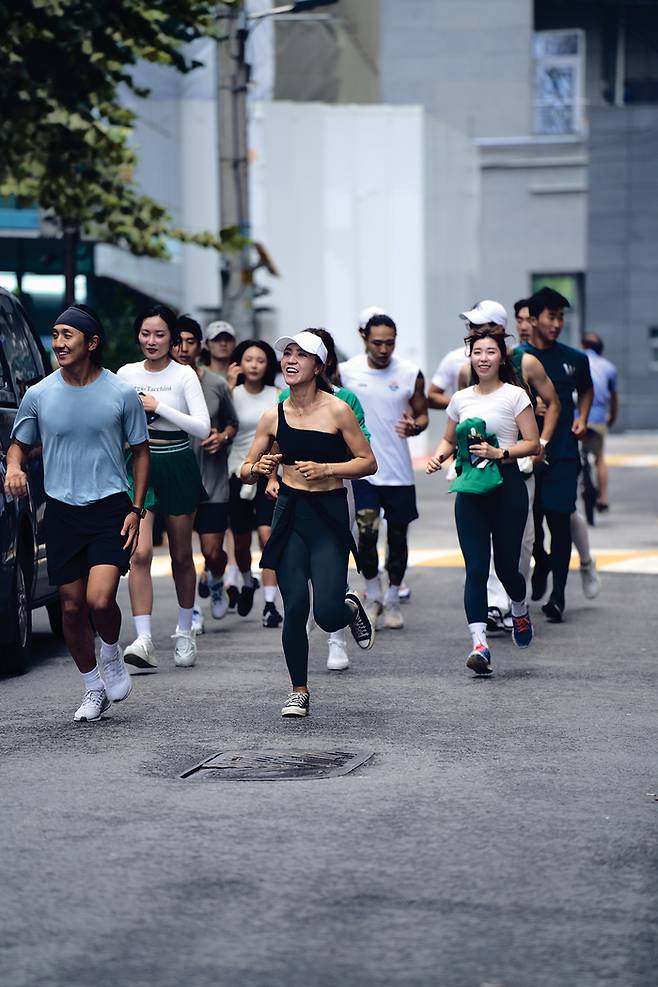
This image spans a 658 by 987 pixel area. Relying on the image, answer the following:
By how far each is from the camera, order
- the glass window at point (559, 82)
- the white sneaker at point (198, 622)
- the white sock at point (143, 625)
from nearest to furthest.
Answer: the white sock at point (143, 625)
the white sneaker at point (198, 622)
the glass window at point (559, 82)

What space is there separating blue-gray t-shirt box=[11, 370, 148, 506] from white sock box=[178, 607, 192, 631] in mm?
1930

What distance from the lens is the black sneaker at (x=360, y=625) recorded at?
29.3ft

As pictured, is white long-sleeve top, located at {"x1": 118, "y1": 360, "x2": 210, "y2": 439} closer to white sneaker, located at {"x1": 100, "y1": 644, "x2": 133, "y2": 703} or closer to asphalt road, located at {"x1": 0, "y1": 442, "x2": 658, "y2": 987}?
asphalt road, located at {"x1": 0, "y1": 442, "x2": 658, "y2": 987}

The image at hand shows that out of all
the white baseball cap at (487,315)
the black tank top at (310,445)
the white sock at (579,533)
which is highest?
the white baseball cap at (487,315)

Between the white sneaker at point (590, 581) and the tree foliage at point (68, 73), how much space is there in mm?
5349

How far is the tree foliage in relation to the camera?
574 inches

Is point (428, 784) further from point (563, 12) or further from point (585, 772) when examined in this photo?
point (563, 12)

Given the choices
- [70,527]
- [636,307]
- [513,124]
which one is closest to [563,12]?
[513,124]

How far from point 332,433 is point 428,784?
87.0 inches

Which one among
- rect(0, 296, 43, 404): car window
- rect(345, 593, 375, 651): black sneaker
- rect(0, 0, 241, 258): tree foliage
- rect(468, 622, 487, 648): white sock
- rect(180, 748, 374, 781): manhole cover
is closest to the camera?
rect(180, 748, 374, 781): manhole cover

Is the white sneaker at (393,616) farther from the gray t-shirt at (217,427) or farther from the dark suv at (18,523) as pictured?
the dark suv at (18,523)

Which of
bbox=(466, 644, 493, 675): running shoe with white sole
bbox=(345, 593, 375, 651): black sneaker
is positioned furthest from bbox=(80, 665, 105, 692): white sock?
bbox=(466, 644, 493, 675): running shoe with white sole

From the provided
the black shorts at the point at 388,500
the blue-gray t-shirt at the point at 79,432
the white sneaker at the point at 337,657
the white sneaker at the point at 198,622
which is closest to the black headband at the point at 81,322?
the blue-gray t-shirt at the point at 79,432

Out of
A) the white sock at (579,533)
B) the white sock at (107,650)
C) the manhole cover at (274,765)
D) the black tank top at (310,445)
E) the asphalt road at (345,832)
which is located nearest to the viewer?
the asphalt road at (345,832)
